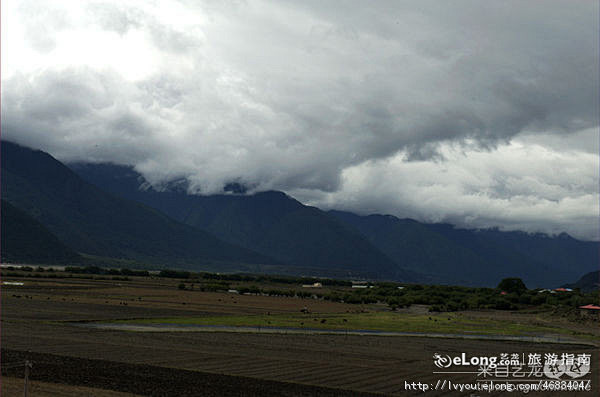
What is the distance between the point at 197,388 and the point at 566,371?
36.4 meters

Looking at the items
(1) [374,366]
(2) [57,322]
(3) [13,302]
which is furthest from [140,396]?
(3) [13,302]

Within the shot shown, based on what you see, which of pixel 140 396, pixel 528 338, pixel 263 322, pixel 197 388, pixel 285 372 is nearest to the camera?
pixel 140 396

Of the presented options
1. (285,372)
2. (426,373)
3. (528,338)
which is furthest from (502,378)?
(528,338)

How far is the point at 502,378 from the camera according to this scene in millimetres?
53844

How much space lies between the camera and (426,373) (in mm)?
54281

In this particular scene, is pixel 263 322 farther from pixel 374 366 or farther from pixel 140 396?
pixel 140 396

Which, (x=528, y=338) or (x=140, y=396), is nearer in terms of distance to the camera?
(x=140, y=396)

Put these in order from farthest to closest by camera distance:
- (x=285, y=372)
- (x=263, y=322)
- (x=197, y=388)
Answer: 1. (x=263, y=322)
2. (x=285, y=372)
3. (x=197, y=388)

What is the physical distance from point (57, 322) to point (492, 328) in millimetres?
77514

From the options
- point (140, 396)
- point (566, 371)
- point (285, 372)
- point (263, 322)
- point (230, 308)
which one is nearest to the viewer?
point (140, 396)

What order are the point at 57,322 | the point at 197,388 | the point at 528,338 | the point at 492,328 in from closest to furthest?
the point at 197,388 < the point at 57,322 < the point at 528,338 < the point at 492,328

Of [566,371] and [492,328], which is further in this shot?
[492,328]

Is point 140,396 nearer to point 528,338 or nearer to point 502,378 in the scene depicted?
point 502,378

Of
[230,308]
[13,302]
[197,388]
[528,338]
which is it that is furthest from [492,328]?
[13,302]
